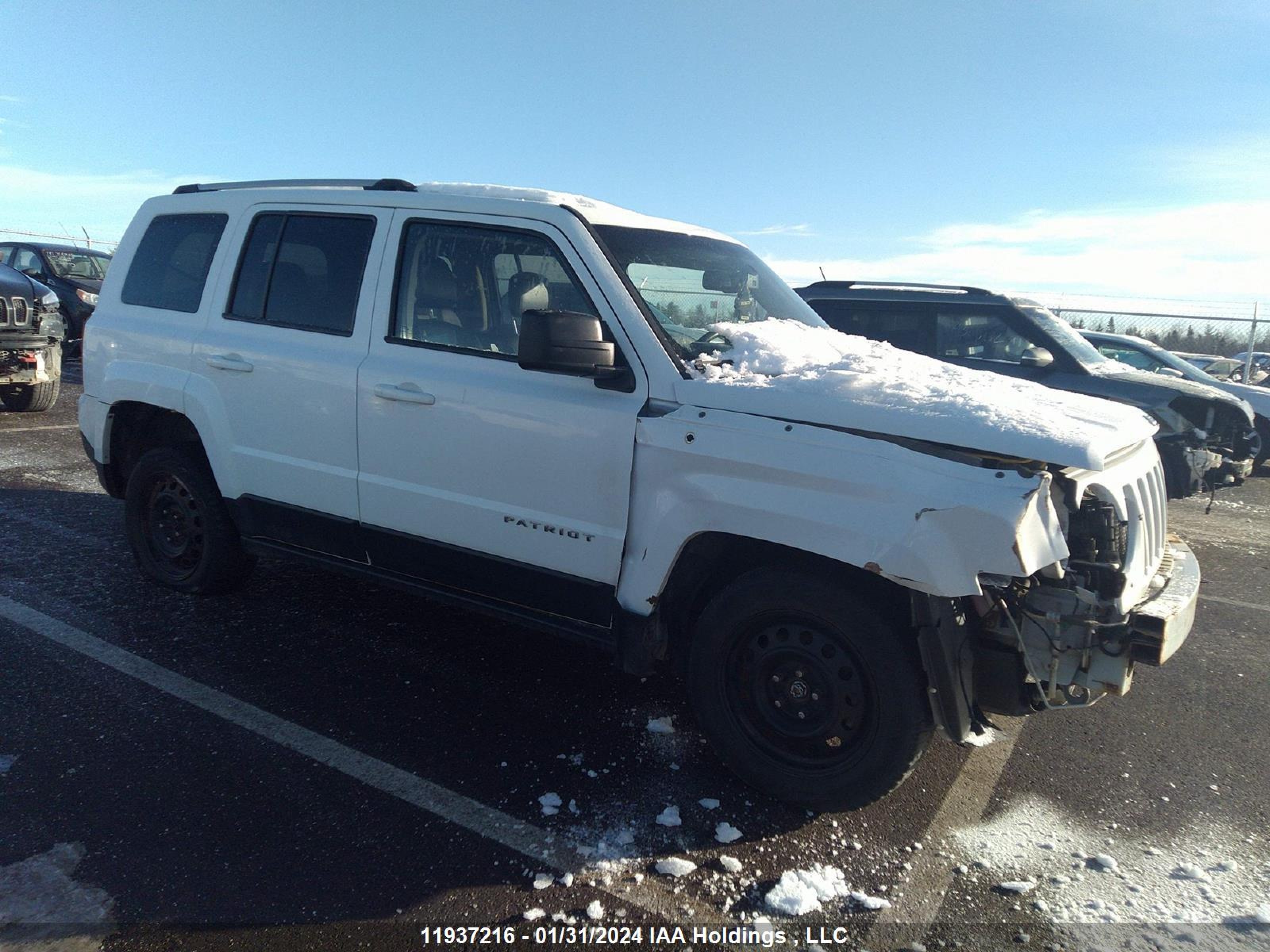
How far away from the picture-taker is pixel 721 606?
10.6ft

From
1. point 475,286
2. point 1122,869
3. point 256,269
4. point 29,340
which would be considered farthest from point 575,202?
point 29,340

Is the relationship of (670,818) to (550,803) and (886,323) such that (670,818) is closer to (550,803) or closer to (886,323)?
(550,803)

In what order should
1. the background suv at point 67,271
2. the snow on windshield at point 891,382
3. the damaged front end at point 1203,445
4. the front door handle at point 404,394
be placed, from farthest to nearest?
the background suv at point 67,271 → the damaged front end at point 1203,445 → the front door handle at point 404,394 → the snow on windshield at point 891,382

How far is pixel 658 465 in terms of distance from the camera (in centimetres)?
329

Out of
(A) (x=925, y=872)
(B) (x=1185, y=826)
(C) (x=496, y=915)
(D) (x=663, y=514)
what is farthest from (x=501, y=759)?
(B) (x=1185, y=826)

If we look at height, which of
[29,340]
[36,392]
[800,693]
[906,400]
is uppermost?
[906,400]

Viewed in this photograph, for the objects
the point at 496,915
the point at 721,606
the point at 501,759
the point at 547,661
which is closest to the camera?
the point at 496,915

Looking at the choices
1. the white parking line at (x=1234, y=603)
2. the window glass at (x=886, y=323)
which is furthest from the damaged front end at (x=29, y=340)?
the white parking line at (x=1234, y=603)

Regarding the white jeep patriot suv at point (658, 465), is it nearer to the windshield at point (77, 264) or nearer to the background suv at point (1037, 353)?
the background suv at point (1037, 353)

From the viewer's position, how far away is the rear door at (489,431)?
3449mm

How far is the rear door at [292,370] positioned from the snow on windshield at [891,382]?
66.6 inches

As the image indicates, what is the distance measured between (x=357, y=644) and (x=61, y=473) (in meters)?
5.09

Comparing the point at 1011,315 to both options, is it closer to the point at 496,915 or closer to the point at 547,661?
the point at 547,661

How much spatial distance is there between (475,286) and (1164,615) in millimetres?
2823
